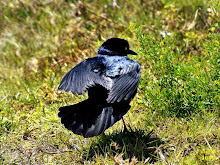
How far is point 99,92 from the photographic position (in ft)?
11.2

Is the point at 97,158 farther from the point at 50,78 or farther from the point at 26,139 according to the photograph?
the point at 50,78

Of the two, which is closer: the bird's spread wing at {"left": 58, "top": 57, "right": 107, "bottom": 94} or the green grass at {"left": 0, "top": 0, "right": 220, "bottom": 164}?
the bird's spread wing at {"left": 58, "top": 57, "right": 107, "bottom": 94}

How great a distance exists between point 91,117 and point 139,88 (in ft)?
2.84

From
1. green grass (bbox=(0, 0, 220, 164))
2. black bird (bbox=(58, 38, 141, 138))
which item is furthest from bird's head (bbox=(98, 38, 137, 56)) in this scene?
black bird (bbox=(58, 38, 141, 138))

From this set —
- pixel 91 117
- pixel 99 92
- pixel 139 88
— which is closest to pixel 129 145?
pixel 91 117

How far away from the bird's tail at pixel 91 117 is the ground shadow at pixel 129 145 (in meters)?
0.26

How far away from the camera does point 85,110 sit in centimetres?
340

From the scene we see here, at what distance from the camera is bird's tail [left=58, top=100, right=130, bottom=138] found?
10.5 feet

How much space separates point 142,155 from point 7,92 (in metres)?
2.79

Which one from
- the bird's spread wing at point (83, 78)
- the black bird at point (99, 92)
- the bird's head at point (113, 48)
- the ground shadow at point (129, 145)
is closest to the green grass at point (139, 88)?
the ground shadow at point (129, 145)

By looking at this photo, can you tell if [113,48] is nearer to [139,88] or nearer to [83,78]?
[139,88]

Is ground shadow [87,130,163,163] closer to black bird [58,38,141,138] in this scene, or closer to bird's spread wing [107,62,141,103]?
black bird [58,38,141,138]

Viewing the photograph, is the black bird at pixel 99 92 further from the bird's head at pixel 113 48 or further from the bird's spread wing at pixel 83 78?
the bird's head at pixel 113 48

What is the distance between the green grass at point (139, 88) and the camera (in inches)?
136
